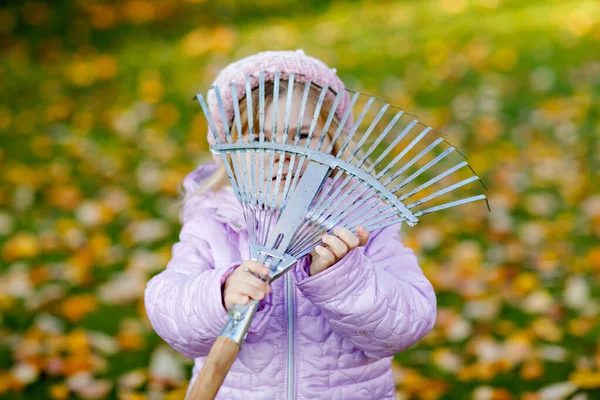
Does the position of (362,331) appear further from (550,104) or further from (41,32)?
(41,32)

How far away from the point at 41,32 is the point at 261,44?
6.51ft

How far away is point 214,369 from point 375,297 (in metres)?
0.41

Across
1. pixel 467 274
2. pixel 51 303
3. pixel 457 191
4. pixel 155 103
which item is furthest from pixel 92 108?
pixel 467 274

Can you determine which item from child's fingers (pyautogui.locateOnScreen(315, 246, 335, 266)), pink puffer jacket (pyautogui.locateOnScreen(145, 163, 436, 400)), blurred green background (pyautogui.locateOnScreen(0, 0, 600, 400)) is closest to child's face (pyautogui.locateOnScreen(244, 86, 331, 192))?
pink puffer jacket (pyautogui.locateOnScreen(145, 163, 436, 400))

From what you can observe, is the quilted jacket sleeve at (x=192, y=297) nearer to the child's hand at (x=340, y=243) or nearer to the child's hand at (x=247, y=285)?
the child's hand at (x=247, y=285)

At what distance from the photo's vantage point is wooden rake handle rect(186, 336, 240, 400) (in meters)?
1.42

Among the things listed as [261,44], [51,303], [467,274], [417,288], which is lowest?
[417,288]

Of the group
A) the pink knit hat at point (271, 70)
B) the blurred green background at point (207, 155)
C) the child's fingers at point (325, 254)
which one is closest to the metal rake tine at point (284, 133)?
the child's fingers at point (325, 254)

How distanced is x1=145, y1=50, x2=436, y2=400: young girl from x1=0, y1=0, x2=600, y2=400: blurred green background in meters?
1.11

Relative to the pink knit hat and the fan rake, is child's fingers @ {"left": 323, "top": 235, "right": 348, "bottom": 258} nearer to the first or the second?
the fan rake

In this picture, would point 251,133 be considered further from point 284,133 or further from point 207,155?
point 207,155

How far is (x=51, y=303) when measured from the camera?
3438 millimetres

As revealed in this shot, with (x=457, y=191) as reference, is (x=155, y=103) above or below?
above

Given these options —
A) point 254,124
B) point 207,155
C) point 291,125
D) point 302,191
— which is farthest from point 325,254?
point 207,155
